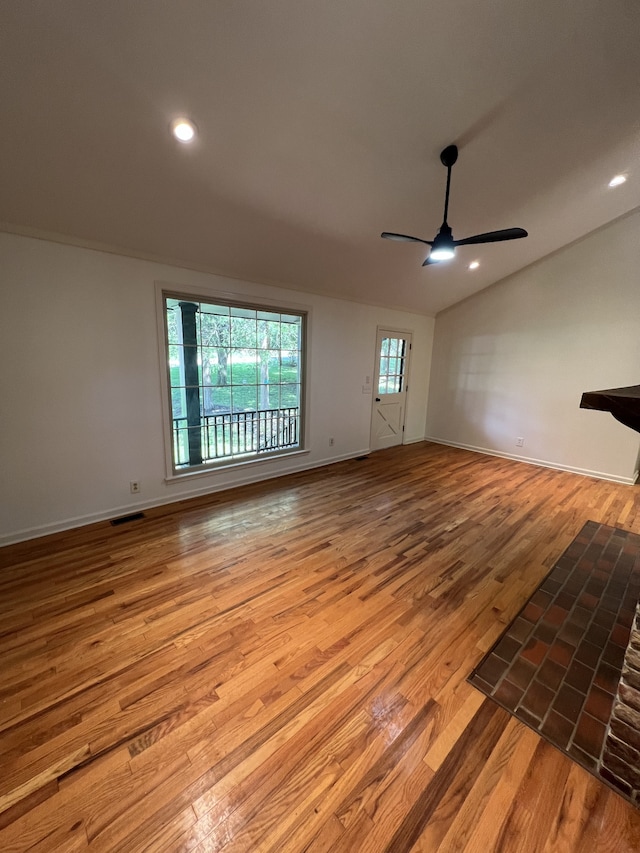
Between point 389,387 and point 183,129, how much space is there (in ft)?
14.4

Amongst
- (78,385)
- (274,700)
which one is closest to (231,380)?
(78,385)

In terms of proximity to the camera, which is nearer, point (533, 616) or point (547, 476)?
point (533, 616)

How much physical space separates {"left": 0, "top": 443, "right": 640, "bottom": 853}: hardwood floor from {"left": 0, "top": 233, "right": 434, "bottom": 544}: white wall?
0.39 m

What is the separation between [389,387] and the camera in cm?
569

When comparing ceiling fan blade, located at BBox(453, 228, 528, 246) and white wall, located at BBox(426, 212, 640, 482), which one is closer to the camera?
ceiling fan blade, located at BBox(453, 228, 528, 246)

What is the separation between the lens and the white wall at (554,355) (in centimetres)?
418

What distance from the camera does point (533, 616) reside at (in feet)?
6.60

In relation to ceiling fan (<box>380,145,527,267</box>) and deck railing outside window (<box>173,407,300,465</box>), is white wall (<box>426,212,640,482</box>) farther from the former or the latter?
deck railing outside window (<box>173,407,300,465</box>)

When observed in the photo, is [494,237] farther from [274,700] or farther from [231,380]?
[274,700]

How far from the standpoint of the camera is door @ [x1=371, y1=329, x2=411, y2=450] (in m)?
5.42

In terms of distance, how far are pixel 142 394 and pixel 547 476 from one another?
514cm

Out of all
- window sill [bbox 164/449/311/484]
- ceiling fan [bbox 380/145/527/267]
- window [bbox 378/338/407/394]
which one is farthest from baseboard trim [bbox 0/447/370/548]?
ceiling fan [bbox 380/145/527/267]

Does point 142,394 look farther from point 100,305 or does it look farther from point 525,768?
point 525,768

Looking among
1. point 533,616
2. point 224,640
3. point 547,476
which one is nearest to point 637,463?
point 547,476
